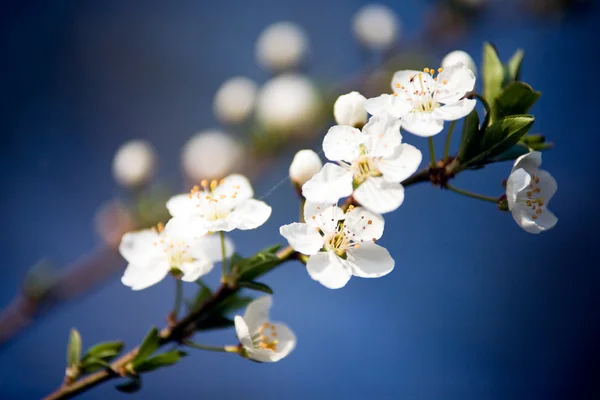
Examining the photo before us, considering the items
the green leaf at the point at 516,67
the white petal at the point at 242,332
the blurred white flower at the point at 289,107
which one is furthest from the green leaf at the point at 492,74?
the blurred white flower at the point at 289,107

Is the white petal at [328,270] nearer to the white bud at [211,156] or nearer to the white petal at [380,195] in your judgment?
the white petal at [380,195]

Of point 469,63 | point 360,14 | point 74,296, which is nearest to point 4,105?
point 74,296

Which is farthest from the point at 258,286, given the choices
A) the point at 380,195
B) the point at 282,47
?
the point at 282,47

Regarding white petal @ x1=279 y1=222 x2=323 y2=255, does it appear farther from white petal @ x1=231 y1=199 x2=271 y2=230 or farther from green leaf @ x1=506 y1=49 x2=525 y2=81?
green leaf @ x1=506 y1=49 x2=525 y2=81

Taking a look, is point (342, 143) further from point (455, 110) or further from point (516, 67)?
point (516, 67)

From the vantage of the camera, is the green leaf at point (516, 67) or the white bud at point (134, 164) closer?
the green leaf at point (516, 67)

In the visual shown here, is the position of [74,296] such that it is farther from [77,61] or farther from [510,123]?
[510,123]

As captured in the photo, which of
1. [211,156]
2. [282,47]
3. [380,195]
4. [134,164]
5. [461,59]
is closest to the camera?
[380,195]
